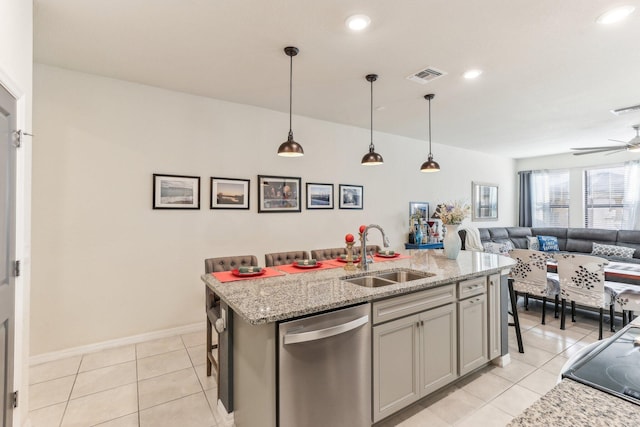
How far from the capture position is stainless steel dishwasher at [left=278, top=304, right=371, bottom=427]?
1.60m

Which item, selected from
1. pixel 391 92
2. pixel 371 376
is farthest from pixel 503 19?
pixel 371 376

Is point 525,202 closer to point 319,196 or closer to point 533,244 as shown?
point 533,244

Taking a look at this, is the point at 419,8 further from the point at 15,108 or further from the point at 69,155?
the point at 69,155

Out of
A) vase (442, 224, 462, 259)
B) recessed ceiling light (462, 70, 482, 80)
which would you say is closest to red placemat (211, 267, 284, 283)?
vase (442, 224, 462, 259)

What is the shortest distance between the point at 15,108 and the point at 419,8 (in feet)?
8.96

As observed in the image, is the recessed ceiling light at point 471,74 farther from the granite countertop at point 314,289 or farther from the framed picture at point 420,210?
the framed picture at point 420,210

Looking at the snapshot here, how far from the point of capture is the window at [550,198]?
740cm

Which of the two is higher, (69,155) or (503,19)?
(503,19)

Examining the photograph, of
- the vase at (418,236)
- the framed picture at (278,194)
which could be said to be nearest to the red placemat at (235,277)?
the framed picture at (278,194)

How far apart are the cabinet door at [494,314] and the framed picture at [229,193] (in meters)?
2.97

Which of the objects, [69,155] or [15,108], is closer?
[15,108]

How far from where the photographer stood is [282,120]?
171 inches

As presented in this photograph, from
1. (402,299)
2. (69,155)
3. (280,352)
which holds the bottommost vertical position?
(280,352)

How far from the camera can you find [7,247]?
1.75m
